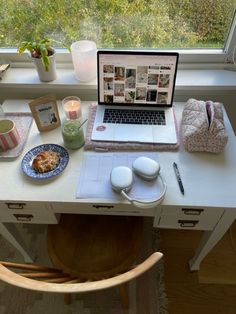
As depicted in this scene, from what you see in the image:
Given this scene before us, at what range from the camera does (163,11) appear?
1.08m

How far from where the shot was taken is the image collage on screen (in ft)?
3.19

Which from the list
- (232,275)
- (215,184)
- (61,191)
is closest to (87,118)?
(61,191)

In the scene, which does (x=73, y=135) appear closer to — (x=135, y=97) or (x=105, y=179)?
(x=105, y=179)

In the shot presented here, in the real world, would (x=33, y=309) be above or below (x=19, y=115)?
below

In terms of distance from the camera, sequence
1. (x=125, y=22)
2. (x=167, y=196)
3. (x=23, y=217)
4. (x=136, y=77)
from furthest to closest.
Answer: (x=125, y=22) < (x=136, y=77) < (x=23, y=217) < (x=167, y=196)

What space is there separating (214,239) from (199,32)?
0.92m

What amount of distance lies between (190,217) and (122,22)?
35.4 inches

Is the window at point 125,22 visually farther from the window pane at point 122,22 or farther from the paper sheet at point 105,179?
the paper sheet at point 105,179

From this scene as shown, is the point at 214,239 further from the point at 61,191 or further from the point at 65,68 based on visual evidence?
the point at 65,68

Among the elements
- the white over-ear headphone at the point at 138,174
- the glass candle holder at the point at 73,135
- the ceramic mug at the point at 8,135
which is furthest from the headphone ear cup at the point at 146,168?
the ceramic mug at the point at 8,135

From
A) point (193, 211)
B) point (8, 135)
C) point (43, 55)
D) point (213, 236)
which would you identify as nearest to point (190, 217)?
point (193, 211)

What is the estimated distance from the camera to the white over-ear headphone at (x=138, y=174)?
2.44ft

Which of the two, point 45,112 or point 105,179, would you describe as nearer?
point 105,179

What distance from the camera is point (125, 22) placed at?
1119 millimetres
